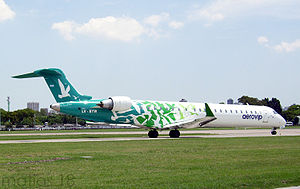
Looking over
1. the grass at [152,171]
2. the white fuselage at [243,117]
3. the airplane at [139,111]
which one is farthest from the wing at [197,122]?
the grass at [152,171]

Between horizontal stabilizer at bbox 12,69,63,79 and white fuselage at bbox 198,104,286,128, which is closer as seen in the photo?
horizontal stabilizer at bbox 12,69,63,79

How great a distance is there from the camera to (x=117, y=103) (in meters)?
33.9

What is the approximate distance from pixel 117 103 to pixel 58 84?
504 cm

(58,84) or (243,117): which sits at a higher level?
(58,84)

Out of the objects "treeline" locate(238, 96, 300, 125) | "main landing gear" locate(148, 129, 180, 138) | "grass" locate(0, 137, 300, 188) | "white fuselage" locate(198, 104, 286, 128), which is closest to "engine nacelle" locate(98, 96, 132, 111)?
"main landing gear" locate(148, 129, 180, 138)

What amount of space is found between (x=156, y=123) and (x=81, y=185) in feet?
83.9

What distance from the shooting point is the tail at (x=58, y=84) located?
3250cm

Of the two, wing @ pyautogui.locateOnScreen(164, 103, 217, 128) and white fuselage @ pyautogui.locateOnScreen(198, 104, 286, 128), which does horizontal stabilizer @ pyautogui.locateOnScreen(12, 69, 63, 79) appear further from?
white fuselage @ pyautogui.locateOnScreen(198, 104, 286, 128)

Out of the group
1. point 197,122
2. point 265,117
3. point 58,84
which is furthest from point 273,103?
point 58,84

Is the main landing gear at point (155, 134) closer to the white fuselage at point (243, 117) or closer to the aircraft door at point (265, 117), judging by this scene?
the white fuselage at point (243, 117)

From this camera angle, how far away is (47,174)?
40.7ft

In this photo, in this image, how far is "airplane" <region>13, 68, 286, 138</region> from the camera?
32.8m


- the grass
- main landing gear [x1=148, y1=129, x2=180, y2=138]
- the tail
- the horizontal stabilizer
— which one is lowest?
the grass

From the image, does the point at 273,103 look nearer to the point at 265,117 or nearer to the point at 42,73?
the point at 265,117
